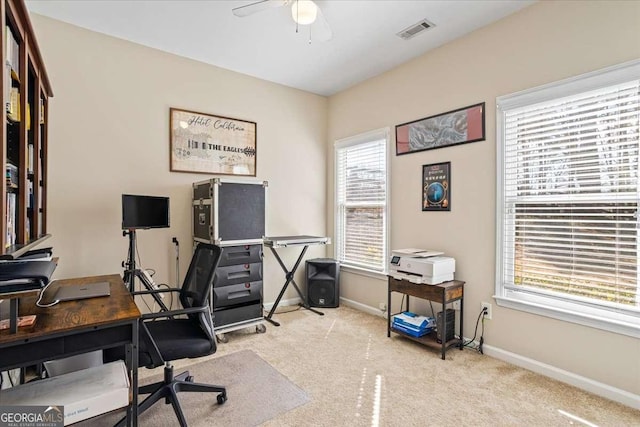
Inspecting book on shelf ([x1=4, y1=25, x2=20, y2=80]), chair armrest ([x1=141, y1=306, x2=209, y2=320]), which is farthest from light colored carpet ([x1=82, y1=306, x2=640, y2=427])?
book on shelf ([x1=4, y1=25, x2=20, y2=80])

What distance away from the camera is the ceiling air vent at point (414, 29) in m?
2.84

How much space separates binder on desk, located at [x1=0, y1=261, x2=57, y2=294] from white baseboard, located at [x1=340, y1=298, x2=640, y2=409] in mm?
3119

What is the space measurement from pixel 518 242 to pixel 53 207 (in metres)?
3.99

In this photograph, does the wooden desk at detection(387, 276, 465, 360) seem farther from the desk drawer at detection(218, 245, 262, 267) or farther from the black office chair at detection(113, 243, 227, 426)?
the black office chair at detection(113, 243, 227, 426)

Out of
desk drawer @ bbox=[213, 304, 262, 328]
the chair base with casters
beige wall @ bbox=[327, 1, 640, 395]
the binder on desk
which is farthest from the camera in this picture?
desk drawer @ bbox=[213, 304, 262, 328]

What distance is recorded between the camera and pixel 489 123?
288cm

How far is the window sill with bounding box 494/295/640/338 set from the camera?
7.03 ft

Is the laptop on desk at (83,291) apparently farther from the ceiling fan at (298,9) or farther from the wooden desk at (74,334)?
the ceiling fan at (298,9)

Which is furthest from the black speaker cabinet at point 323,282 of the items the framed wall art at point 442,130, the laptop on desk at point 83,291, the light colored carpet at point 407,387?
the laptop on desk at point 83,291

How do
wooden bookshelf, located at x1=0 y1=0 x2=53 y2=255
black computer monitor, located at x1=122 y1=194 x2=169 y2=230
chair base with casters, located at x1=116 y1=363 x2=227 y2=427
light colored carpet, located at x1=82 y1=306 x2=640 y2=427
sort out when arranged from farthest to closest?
black computer monitor, located at x1=122 y1=194 x2=169 y2=230, light colored carpet, located at x1=82 y1=306 x2=640 y2=427, chair base with casters, located at x1=116 y1=363 x2=227 y2=427, wooden bookshelf, located at x1=0 y1=0 x2=53 y2=255

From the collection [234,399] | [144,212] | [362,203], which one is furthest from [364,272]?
[144,212]

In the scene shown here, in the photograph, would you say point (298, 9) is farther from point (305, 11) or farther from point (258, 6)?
point (258, 6)

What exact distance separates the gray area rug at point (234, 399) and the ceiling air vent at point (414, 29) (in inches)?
122

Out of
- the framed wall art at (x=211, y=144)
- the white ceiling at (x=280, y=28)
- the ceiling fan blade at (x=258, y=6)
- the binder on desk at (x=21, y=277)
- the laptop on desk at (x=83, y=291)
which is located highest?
the white ceiling at (x=280, y=28)
